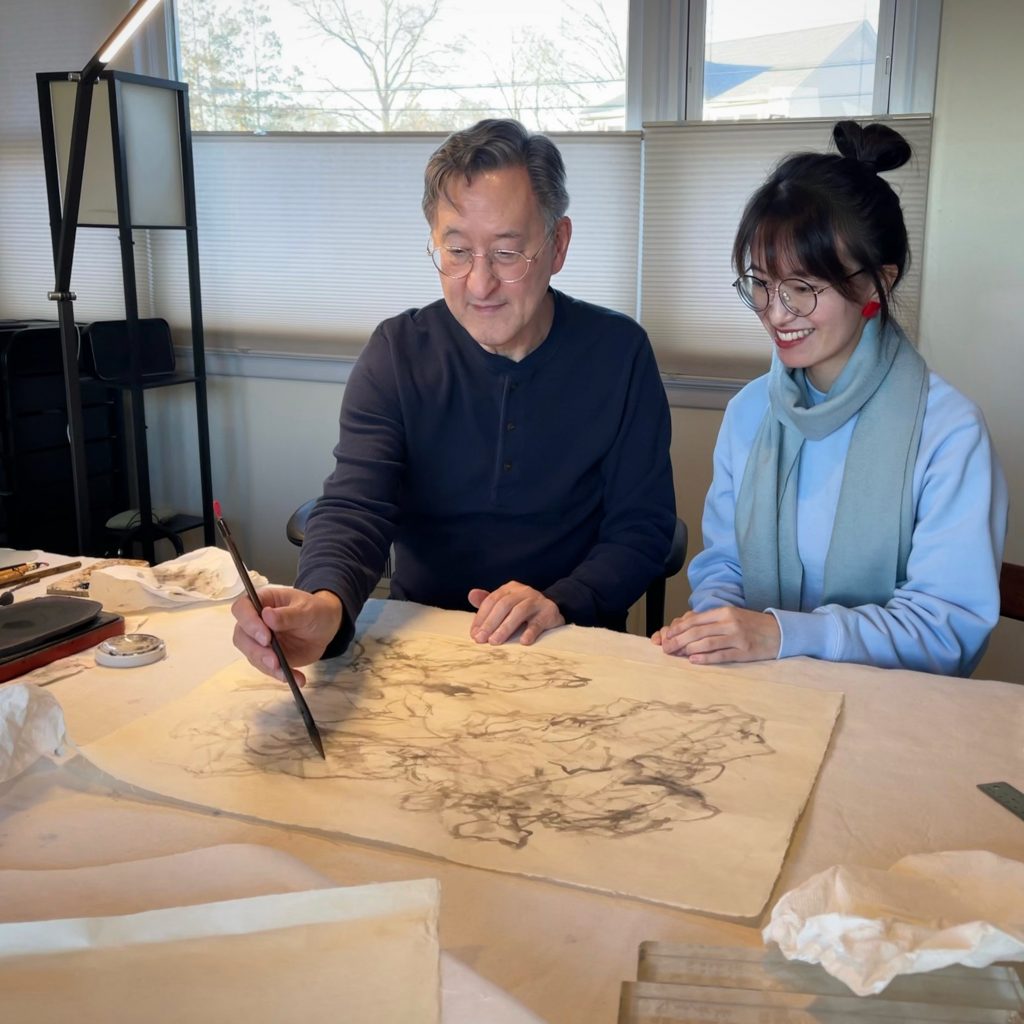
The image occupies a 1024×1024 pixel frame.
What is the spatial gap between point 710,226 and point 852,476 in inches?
54.9

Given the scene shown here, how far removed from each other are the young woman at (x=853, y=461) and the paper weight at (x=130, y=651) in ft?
1.87

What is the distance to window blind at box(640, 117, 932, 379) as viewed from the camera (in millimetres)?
2389

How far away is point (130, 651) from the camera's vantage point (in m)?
1.14

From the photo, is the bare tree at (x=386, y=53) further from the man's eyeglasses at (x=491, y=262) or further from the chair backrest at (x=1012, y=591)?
the chair backrest at (x=1012, y=591)

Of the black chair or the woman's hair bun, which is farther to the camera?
the black chair

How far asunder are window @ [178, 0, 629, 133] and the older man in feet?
4.15

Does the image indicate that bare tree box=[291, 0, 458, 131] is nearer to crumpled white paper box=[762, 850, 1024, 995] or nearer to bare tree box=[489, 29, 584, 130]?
bare tree box=[489, 29, 584, 130]

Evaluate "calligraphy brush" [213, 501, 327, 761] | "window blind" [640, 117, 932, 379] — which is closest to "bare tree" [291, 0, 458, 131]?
"window blind" [640, 117, 932, 379]

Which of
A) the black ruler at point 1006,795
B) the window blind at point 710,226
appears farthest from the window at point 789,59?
the black ruler at point 1006,795

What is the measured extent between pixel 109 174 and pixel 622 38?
1340 mm

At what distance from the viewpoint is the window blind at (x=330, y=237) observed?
2.64m

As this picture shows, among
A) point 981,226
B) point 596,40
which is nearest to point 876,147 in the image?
point 981,226

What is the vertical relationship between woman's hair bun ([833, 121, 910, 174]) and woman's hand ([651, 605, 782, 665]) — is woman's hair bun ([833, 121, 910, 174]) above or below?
above

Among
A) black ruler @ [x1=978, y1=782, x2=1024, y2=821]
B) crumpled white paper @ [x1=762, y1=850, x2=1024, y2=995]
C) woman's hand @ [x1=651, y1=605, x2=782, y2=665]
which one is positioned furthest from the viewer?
woman's hand @ [x1=651, y1=605, x2=782, y2=665]
